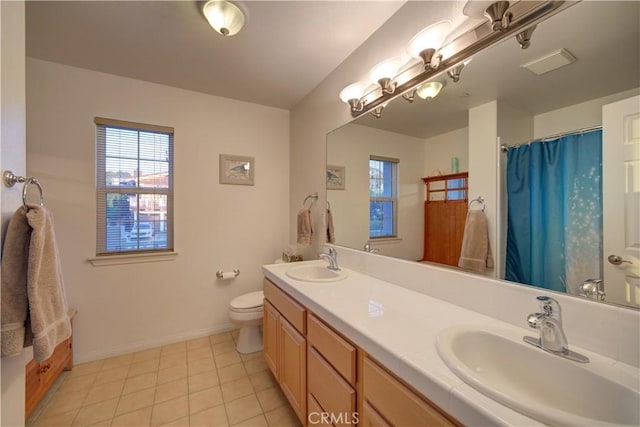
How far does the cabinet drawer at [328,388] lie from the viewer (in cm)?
96

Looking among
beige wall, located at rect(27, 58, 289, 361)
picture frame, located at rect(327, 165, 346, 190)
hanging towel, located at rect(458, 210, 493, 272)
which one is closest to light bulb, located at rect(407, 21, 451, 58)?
hanging towel, located at rect(458, 210, 493, 272)

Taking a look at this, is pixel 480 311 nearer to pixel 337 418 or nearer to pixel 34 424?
pixel 337 418

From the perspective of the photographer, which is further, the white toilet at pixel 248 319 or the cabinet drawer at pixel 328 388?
the white toilet at pixel 248 319

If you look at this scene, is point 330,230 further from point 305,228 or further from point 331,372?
point 331,372

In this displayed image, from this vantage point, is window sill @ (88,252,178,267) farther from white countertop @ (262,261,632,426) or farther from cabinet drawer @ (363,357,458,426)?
cabinet drawer @ (363,357,458,426)

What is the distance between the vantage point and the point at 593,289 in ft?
2.56

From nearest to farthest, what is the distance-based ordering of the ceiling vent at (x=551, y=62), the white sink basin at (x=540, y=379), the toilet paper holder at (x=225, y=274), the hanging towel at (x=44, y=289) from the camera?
the white sink basin at (x=540, y=379)
the ceiling vent at (x=551, y=62)
the hanging towel at (x=44, y=289)
the toilet paper holder at (x=225, y=274)

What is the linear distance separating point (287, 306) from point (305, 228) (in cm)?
96

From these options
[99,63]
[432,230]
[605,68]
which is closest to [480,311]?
[432,230]

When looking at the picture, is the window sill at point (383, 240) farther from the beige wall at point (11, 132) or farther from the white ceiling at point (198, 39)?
the beige wall at point (11, 132)

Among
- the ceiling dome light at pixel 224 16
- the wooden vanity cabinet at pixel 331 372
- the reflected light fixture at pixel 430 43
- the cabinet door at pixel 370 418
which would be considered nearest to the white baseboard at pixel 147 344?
the wooden vanity cabinet at pixel 331 372

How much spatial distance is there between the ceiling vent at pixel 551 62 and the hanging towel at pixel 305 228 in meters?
1.77

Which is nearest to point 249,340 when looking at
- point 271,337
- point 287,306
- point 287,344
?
point 271,337

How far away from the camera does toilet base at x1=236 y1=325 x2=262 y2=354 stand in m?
2.22
